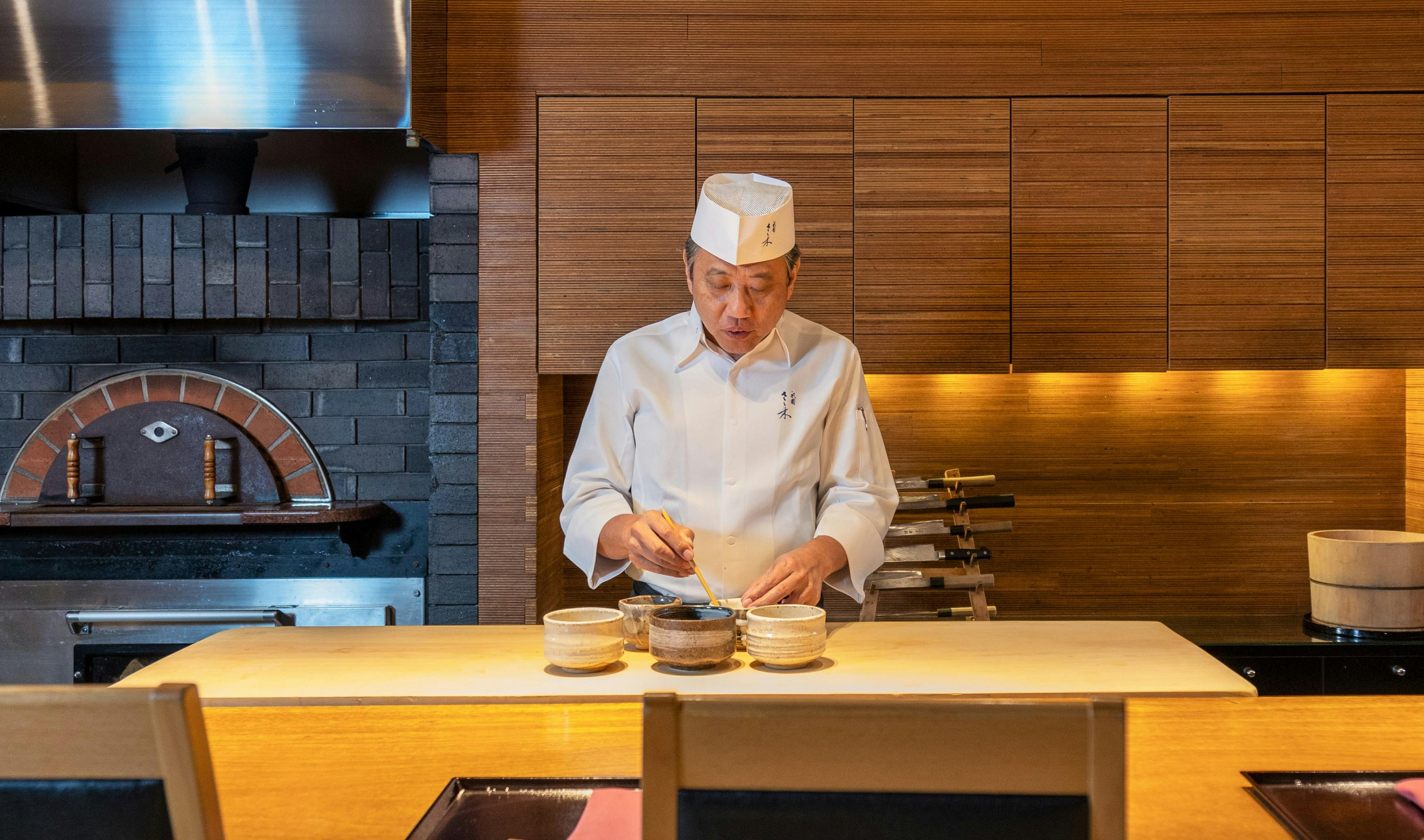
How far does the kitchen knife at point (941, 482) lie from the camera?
3.12 m

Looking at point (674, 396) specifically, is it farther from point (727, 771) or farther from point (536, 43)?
point (727, 771)

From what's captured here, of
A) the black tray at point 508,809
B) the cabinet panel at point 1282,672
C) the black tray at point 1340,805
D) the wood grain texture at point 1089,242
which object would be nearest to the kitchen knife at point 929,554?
the wood grain texture at point 1089,242

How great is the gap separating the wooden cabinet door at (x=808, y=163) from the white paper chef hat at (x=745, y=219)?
0.72 meters

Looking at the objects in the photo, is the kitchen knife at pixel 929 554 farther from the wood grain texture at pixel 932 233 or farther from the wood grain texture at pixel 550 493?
the wood grain texture at pixel 550 493

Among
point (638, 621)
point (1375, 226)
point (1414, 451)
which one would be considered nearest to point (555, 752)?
point (638, 621)

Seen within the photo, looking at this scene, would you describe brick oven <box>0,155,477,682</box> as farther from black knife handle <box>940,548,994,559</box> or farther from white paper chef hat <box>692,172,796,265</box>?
black knife handle <box>940,548,994,559</box>

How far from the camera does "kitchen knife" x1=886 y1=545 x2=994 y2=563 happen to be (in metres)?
3.01

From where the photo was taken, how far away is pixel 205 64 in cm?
276

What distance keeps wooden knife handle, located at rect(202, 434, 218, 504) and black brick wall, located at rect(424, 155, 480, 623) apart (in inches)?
33.0

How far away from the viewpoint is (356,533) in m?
3.45

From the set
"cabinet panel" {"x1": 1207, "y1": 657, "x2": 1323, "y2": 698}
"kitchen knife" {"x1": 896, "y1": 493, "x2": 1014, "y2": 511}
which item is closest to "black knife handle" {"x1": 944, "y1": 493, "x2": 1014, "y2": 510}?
"kitchen knife" {"x1": 896, "y1": 493, "x2": 1014, "y2": 511}

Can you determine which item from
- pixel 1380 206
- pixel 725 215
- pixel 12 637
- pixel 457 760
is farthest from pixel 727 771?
pixel 12 637

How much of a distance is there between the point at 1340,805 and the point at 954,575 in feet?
6.34

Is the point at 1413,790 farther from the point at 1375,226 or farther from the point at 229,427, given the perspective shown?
the point at 229,427
